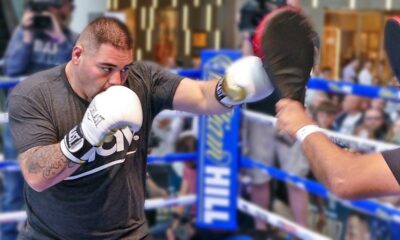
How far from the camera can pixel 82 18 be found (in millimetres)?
5551

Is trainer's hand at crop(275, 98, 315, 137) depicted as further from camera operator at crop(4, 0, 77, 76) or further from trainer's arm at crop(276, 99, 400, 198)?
camera operator at crop(4, 0, 77, 76)

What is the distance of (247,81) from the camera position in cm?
211


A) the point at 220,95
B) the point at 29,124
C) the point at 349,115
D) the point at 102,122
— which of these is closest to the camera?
the point at 102,122

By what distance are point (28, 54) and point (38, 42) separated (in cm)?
9

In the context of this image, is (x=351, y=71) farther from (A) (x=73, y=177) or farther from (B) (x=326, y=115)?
(A) (x=73, y=177)

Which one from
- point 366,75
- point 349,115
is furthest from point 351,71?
point 349,115

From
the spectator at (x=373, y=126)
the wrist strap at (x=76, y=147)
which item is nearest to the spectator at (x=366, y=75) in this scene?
the spectator at (x=373, y=126)

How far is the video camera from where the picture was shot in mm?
3871

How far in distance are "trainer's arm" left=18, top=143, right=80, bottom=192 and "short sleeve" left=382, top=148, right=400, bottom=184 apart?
843mm

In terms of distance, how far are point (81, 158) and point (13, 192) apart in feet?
6.34

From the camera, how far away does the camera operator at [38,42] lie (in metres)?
3.86

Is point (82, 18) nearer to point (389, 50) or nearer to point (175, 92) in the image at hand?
point (175, 92)

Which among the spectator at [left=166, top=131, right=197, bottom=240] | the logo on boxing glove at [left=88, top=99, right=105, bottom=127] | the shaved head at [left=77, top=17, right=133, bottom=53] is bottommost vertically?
the spectator at [left=166, top=131, right=197, bottom=240]

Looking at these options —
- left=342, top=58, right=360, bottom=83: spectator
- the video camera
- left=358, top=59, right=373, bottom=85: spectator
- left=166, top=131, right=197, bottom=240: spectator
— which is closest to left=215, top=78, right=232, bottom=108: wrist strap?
the video camera
